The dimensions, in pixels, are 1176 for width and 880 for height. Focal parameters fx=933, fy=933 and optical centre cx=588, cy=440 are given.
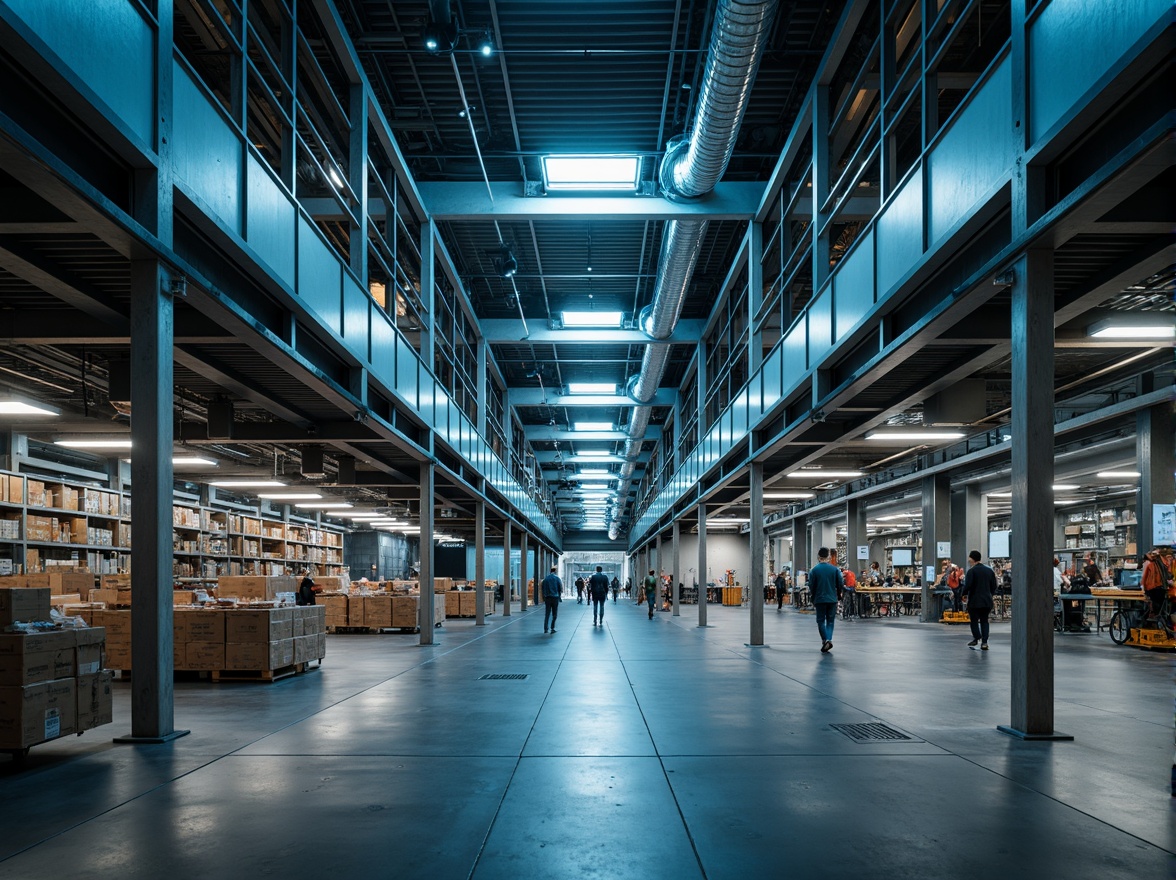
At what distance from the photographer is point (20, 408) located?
13125 mm

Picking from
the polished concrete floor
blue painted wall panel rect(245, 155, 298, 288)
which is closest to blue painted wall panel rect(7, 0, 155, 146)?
blue painted wall panel rect(245, 155, 298, 288)

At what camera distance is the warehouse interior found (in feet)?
18.7

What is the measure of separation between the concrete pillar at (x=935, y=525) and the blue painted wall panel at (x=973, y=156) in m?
21.2

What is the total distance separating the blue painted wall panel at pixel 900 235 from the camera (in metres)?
9.98

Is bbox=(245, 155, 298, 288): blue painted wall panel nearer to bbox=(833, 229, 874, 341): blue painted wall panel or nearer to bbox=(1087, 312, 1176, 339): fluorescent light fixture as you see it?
bbox=(833, 229, 874, 341): blue painted wall panel

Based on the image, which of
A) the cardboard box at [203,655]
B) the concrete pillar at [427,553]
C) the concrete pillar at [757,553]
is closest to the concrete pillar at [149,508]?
the cardboard box at [203,655]

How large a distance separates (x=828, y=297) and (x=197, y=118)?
8921 mm

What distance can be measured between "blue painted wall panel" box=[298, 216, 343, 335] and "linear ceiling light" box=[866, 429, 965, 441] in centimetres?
1022

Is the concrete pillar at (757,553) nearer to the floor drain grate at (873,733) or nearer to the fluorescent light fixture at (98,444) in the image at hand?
the floor drain grate at (873,733)

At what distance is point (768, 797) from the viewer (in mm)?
6020

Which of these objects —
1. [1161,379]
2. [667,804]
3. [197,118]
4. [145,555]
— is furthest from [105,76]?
[1161,379]

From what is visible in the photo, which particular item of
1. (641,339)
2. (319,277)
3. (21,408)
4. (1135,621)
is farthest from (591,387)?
(319,277)

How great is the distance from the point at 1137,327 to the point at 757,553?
9.79m

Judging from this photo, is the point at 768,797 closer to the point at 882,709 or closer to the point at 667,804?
the point at 667,804
